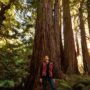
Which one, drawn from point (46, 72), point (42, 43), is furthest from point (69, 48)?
point (46, 72)

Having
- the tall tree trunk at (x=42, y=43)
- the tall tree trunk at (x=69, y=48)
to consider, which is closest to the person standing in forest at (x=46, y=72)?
the tall tree trunk at (x=42, y=43)

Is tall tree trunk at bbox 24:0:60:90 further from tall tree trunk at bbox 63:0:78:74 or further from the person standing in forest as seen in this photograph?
tall tree trunk at bbox 63:0:78:74

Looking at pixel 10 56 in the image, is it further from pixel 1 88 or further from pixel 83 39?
pixel 83 39

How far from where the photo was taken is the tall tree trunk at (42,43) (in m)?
9.70

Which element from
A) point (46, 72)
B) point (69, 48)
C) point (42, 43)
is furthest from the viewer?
point (69, 48)

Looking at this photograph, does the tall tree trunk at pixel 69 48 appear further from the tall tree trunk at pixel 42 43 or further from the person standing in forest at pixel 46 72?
the person standing in forest at pixel 46 72

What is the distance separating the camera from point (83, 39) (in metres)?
16.7

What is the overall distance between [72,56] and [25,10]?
389cm

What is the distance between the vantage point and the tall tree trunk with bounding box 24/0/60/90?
9.70 m

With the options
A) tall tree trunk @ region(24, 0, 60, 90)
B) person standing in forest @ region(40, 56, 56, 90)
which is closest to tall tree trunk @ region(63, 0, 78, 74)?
tall tree trunk @ region(24, 0, 60, 90)

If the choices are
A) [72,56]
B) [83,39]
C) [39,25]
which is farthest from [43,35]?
[83,39]

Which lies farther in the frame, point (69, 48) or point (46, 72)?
point (69, 48)

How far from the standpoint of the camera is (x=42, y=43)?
9.95 metres

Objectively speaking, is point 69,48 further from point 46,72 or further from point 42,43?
point 46,72
